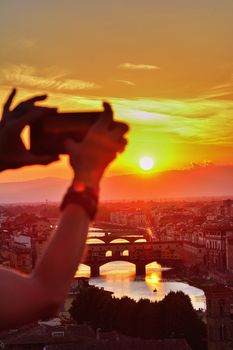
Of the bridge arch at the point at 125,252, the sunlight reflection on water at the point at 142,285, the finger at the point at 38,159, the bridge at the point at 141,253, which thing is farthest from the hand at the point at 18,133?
the bridge arch at the point at 125,252

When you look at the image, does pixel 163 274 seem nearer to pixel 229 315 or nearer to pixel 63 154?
pixel 229 315

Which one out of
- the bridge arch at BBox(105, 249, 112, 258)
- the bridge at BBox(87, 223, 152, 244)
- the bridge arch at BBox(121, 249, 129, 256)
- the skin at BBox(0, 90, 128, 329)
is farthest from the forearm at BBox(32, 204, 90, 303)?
the bridge arch at BBox(121, 249, 129, 256)

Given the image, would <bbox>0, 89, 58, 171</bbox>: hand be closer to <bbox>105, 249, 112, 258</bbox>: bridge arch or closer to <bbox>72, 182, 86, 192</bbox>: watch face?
<bbox>72, 182, 86, 192</bbox>: watch face

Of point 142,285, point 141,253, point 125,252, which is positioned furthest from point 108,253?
point 142,285

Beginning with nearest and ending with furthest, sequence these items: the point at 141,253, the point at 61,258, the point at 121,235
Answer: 1. the point at 61,258
2. the point at 141,253
3. the point at 121,235

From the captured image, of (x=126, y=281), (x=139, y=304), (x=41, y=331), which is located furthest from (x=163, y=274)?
(x=41, y=331)

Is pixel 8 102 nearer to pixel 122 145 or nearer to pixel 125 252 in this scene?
pixel 122 145

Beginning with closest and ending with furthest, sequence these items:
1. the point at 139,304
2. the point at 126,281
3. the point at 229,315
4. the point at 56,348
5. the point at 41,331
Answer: the point at 56,348 → the point at 41,331 → the point at 229,315 → the point at 139,304 → the point at 126,281

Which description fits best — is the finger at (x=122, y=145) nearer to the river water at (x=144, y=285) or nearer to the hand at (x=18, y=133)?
the hand at (x=18, y=133)
